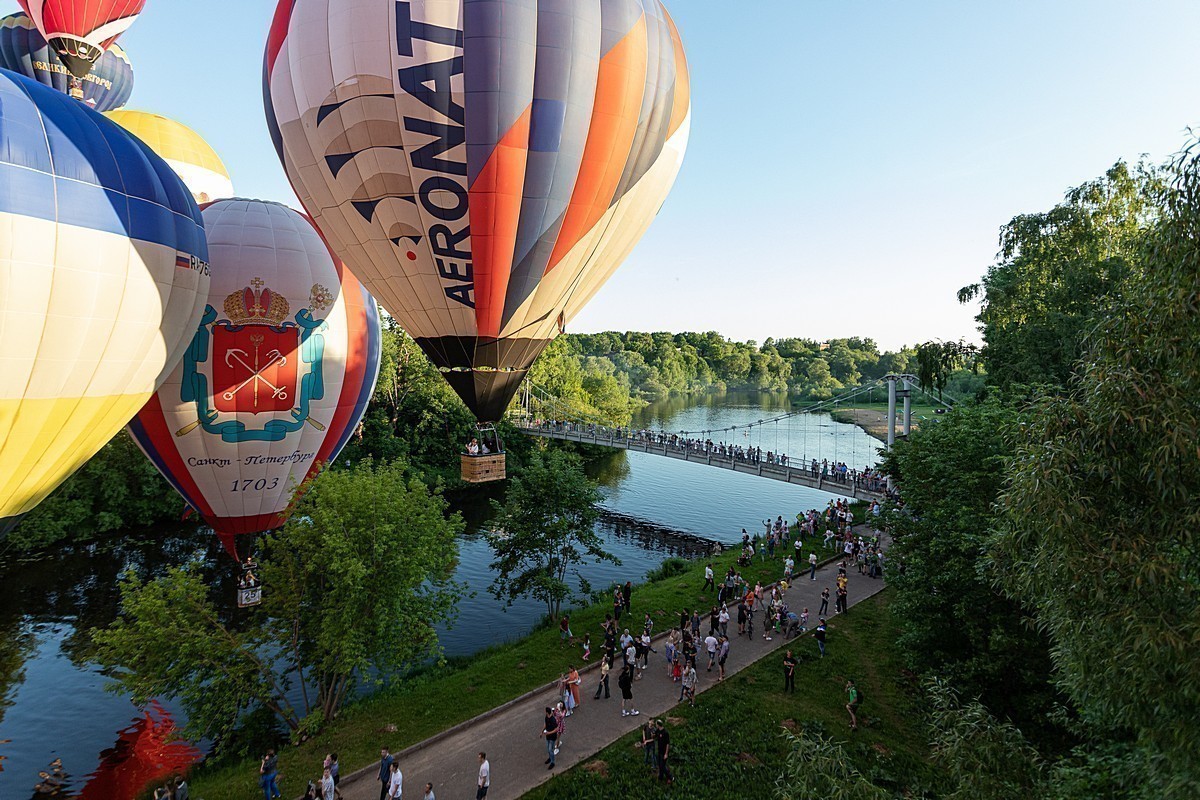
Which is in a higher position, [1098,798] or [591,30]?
[591,30]

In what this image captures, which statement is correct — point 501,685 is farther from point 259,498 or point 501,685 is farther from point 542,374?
point 542,374

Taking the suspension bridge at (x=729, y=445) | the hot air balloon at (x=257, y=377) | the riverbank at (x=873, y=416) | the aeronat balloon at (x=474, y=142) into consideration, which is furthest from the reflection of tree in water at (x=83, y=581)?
the riverbank at (x=873, y=416)

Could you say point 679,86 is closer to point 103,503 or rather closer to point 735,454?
point 735,454

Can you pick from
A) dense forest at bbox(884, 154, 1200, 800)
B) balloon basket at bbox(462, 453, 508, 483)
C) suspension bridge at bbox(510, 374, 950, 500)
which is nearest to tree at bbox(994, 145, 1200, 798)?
dense forest at bbox(884, 154, 1200, 800)

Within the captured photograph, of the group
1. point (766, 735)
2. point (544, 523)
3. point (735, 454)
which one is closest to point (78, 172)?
point (544, 523)

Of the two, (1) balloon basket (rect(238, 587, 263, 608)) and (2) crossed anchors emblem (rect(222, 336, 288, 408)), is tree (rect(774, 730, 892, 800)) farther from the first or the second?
(1) balloon basket (rect(238, 587, 263, 608))

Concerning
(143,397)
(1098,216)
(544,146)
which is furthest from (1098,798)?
(1098,216)
